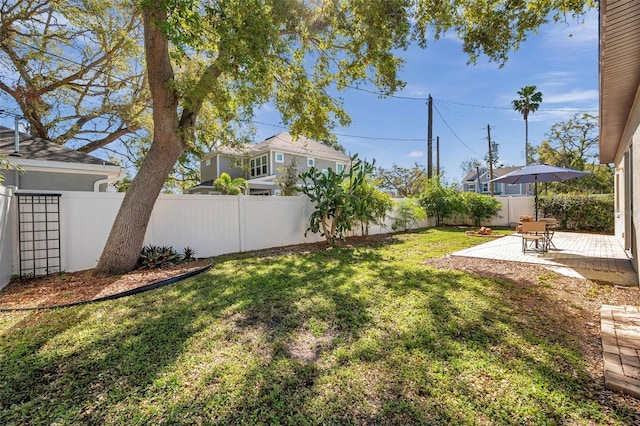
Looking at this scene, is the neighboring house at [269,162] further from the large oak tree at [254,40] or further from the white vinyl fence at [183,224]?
the large oak tree at [254,40]

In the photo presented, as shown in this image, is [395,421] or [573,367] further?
[573,367]

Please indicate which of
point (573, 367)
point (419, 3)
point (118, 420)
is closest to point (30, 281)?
point (118, 420)

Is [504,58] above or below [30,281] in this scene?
above

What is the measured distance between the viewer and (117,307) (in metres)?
3.81

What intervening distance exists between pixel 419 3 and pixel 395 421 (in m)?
7.68

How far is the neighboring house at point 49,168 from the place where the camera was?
719cm

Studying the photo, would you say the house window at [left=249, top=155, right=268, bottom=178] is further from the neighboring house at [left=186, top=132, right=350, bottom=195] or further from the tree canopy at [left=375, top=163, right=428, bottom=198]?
the tree canopy at [left=375, top=163, right=428, bottom=198]

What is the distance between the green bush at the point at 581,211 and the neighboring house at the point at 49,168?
17.5 meters

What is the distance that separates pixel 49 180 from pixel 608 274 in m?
13.0

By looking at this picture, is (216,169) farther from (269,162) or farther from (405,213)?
(405,213)

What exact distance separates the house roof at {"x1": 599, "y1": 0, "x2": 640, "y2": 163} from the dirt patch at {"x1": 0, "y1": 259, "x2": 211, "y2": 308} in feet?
24.0

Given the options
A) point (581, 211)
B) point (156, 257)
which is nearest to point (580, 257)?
point (581, 211)

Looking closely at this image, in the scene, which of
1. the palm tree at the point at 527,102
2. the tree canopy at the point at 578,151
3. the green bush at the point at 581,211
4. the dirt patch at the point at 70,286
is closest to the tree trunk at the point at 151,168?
the dirt patch at the point at 70,286

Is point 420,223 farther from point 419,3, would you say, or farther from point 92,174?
point 92,174
